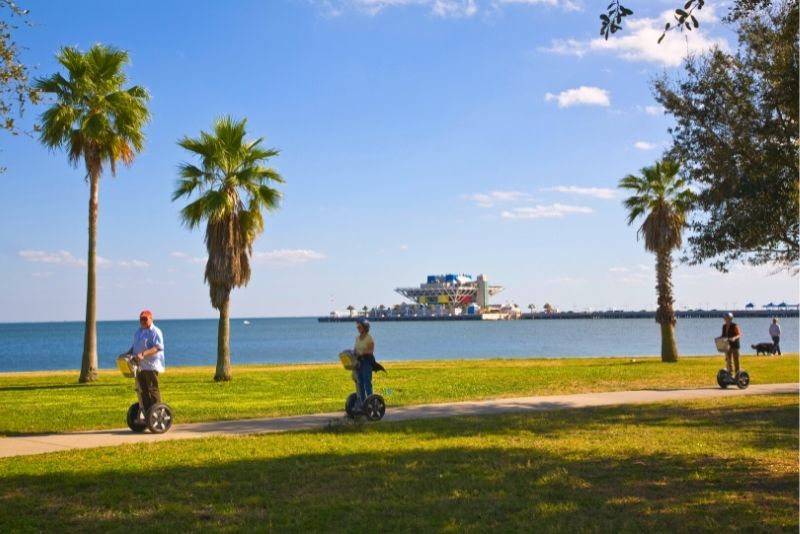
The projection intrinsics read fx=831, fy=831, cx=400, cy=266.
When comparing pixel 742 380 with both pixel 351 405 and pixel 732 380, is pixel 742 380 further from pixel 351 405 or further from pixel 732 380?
pixel 351 405

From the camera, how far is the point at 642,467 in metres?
9.91

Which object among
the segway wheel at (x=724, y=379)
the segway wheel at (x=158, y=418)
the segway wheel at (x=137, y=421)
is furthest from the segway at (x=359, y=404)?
the segway wheel at (x=724, y=379)

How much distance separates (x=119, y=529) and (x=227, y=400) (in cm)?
1242

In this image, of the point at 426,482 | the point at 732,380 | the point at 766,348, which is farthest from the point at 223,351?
the point at 766,348

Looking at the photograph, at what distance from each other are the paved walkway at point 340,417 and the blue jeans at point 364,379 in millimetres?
732

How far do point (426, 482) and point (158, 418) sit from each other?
578cm

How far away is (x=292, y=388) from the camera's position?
74.2 ft

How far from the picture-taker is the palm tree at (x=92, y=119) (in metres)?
26.4

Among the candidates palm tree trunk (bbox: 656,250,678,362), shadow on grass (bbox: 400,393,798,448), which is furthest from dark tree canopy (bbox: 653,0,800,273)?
palm tree trunk (bbox: 656,250,678,362)

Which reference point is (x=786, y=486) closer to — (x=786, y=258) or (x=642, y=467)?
(x=642, y=467)

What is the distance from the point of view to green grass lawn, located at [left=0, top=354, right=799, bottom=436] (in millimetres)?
16312

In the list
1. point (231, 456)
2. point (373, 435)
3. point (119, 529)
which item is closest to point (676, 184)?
point (373, 435)

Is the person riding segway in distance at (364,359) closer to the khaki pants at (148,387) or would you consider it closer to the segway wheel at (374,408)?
the segway wheel at (374,408)

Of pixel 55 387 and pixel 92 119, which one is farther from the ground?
pixel 92 119
